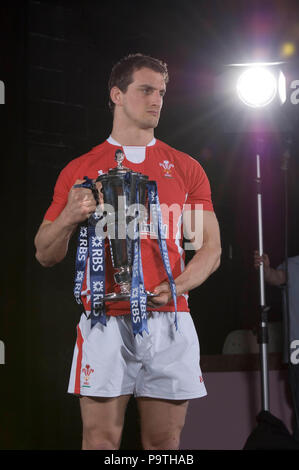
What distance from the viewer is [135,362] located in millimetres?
1554

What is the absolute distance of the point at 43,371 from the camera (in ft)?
6.83

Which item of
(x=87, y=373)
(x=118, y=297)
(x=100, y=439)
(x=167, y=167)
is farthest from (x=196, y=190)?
(x=100, y=439)

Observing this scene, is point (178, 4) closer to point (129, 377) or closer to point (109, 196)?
point (109, 196)

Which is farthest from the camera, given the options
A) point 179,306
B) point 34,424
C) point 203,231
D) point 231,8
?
point 231,8

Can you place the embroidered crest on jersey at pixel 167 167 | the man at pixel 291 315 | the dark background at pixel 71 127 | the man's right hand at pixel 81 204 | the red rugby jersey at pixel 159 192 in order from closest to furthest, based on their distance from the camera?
the man's right hand at pixel 81 204, the red rugby jersey at pixel 159 192, the embroidered crest on jersey at pixel 167 167, the dark background at pixel 71 127, the man at pixel 291 315

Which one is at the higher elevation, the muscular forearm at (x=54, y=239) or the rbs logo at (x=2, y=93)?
the rbs logo at (x=2, y=93)

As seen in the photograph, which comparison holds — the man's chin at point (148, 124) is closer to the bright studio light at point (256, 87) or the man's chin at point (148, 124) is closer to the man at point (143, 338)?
the man at point (143, 338)

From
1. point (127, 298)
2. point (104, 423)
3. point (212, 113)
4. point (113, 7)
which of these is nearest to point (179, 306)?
point (127, 298)

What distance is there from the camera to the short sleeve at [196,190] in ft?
5.67

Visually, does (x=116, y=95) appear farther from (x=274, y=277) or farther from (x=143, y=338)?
(x=274, y=277)

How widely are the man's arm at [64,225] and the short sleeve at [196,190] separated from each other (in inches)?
13.9

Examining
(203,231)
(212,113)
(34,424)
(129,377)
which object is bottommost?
(34,424)

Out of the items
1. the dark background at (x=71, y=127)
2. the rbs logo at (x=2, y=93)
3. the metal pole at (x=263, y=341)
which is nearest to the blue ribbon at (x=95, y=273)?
the dark background at (x=71, y=127)

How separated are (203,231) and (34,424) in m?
0.90
